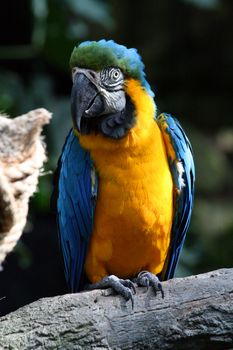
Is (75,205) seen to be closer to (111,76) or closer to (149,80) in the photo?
(111,76)

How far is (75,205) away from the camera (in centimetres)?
214

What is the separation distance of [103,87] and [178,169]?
331 mm

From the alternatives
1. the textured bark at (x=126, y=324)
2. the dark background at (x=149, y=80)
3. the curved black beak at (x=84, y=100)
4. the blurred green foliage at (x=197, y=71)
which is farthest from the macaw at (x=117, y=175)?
the blurred green foliage at (x=197, y=71)

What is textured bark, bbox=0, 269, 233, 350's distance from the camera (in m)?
1.54

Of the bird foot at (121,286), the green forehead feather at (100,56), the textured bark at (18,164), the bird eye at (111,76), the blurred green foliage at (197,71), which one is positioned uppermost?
the blurred green foliage at (197,71)

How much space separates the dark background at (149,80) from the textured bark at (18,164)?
4.77ft

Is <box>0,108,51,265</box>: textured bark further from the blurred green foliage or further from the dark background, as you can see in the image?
the blurred green foliage

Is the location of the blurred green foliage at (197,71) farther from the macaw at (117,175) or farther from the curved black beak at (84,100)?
the curved black beak at (84,100)

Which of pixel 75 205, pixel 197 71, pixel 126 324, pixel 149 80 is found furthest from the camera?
pixel 197 71

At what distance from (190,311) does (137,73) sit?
0.73m

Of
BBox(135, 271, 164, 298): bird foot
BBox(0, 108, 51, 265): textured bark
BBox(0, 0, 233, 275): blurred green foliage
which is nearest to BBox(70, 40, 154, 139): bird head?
BBox(135, 271, 164, 298): bird foot

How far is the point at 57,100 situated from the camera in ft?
10.8

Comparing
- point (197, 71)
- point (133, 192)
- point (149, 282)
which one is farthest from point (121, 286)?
point (197, 71)

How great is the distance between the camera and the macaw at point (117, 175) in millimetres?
1997
